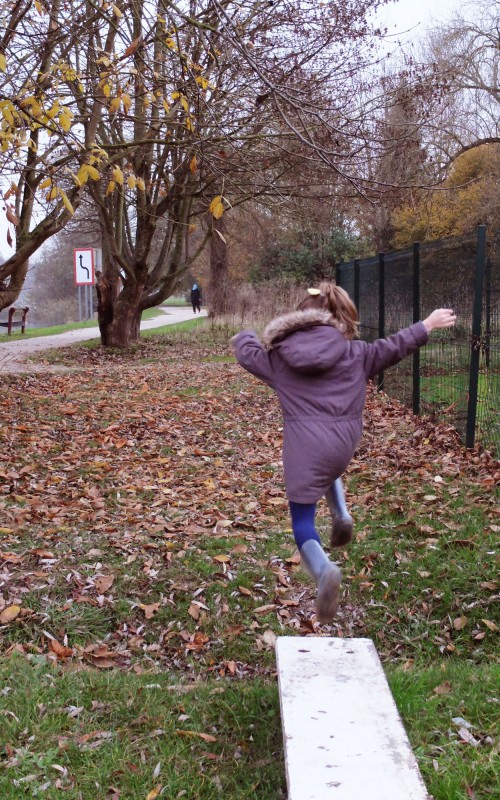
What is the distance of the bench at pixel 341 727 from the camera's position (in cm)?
287

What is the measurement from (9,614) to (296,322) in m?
2.86

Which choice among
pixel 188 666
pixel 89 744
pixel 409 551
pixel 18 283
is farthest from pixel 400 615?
pixel 18 283

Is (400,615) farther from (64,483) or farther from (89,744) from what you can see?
(64,483)

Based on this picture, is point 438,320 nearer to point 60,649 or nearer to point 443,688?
point 443,688

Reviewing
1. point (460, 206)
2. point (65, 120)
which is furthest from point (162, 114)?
point (65, 120)

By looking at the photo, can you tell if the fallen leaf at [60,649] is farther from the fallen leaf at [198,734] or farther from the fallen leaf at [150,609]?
the fallen leaf at [198,734]

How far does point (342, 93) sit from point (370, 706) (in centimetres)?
1234

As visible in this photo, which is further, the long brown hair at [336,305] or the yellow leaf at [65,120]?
the yellow leaf at [65,120]

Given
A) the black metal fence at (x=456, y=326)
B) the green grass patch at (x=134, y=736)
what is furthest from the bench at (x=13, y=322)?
the green grass patch at (x=134, y=736)

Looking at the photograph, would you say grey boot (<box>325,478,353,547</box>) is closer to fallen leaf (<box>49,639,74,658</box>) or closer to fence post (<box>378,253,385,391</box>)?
fallen leaf (<box>49,639,74,658</box>)

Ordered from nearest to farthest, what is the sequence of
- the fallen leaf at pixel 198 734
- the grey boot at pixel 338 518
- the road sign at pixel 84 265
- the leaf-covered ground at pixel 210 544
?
the fallen leaf at pixel 198 734
the grey boot at pixel 338 518
the leaf-covered ground at pixel 210 544
the road sign at pixel 84 265

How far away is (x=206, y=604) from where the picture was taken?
17.8 feet

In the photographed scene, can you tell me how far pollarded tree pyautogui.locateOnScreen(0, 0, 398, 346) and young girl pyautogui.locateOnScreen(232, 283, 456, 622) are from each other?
2.04m

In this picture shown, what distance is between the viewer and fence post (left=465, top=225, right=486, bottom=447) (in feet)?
26.2
